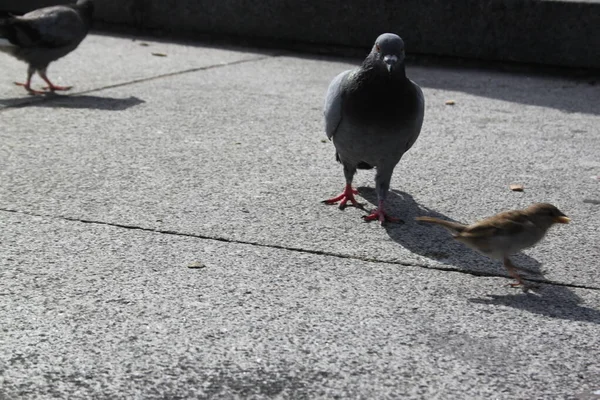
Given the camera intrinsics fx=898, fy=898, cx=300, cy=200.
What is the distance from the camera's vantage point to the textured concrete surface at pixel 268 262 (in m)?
3.11

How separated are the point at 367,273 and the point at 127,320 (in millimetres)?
1162

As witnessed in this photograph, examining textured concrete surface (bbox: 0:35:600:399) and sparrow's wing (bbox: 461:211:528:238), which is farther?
sparrow's wing (bbox: 461:211:528:238)

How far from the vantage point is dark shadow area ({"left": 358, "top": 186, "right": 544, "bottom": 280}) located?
422cm

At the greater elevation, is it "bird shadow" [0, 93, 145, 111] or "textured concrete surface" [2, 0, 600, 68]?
"textured concrete surface" [2, 0, 600, 68]

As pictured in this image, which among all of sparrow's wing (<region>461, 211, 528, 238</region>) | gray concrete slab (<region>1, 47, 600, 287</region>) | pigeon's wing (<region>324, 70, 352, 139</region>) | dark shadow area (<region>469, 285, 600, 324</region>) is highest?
pigeon's wing (<region>324, 70, 352, 139</region>)

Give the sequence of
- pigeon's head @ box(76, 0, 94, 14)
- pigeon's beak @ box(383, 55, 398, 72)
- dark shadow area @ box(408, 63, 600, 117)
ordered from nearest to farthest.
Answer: pigeon's beak @ box(383, 55, 398, 72), pigeon's head @ box(76, 0, 94, 14), dark shadow area @ box(408, 63, 600, 117)

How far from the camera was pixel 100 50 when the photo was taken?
10156 millimetres

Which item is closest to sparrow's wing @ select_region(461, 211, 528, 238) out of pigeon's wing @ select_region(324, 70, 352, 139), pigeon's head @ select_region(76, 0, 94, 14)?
pigeon's wing @ select_region(324, 70, 352, 139)

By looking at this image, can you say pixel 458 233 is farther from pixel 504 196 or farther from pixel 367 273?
pixel 504 196

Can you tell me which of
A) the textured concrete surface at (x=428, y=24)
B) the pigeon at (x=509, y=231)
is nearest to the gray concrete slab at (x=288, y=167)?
the pigeon at (x=509, y=231)

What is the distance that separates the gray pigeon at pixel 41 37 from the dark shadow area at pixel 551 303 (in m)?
5.20

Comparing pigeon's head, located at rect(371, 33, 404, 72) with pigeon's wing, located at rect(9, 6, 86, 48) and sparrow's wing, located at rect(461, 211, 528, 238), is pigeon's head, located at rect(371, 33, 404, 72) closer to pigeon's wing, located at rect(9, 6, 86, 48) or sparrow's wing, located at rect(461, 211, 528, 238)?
sparrow's wing, located at rect(461, 211, 528, 238)

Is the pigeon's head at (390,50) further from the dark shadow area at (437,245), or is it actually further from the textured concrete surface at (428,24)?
the textured concrete surface at (428,24)

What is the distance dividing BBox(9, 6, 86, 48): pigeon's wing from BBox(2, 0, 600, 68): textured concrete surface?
3.04 metres
